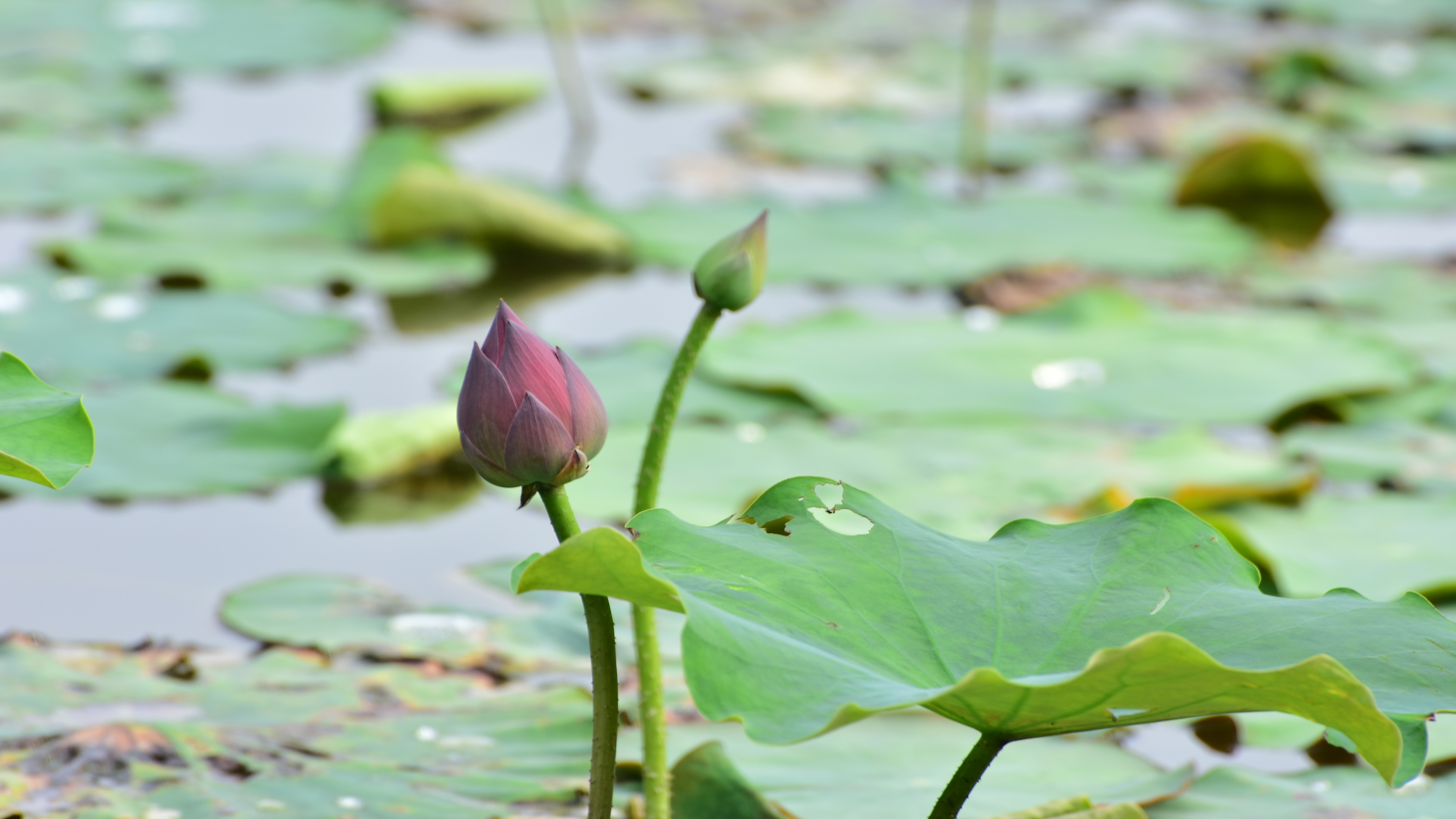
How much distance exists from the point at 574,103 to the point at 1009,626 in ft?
9.71

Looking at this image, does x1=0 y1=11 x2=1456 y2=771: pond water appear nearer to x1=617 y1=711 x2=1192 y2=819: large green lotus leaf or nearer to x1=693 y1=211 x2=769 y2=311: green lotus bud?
x1=617 y1=711 x2=1192 y2=819: large green lotus leaf

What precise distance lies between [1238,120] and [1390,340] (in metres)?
1.87

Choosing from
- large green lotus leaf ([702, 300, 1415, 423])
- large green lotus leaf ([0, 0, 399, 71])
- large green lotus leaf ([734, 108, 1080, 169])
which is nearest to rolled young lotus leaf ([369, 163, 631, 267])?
large green lotus leaf ([702, 300, 1415, 423])

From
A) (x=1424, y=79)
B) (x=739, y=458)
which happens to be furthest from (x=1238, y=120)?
(x=739, y=458)

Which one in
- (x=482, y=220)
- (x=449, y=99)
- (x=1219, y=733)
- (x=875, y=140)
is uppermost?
(x=449, y=99)

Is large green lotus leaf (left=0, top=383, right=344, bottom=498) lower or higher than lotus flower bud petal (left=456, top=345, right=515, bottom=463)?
lower

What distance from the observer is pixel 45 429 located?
0.74m

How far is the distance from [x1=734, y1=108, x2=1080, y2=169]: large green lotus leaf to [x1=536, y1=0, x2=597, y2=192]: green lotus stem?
0.38 m

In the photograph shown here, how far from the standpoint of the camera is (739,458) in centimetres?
169

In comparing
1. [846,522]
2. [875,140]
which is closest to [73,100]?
[875,140]

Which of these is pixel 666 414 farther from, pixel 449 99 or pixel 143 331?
pixel 449 99

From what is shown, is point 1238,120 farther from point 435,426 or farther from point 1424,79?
point 435,426

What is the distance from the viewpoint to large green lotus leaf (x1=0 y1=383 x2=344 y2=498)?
60.8 inches

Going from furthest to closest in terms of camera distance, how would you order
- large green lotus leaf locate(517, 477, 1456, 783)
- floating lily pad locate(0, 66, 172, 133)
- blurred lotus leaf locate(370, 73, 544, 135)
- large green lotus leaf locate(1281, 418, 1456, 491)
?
blurred lotus leaf locate(370, 73, 544, 135) → floating lily pad locate(0, 66, 172, 133) → large green lotus leaf locate(1281, 418, 1456, 491) → large green lotus leaf locate(517, 477, 1456, 783)
